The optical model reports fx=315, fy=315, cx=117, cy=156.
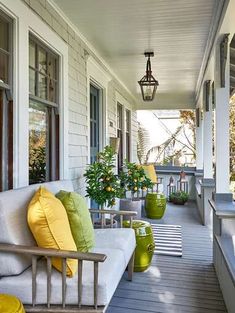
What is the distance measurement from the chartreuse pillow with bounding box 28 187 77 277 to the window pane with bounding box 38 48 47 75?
159 cm

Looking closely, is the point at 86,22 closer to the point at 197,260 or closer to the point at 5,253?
the point at 5,253

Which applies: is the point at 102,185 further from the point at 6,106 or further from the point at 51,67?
the point at 6,106

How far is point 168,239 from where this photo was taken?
15.0 feet

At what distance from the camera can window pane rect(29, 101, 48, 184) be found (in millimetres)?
2922

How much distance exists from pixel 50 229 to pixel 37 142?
4.36ft

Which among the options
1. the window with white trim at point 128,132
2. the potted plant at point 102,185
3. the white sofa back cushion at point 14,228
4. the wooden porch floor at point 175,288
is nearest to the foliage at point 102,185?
the potted plant at point 102,185

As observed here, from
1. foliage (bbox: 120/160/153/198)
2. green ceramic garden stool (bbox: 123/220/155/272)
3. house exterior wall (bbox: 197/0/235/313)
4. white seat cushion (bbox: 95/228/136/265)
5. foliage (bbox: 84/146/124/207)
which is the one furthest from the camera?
foliage (bbox: 120/160/153/198)

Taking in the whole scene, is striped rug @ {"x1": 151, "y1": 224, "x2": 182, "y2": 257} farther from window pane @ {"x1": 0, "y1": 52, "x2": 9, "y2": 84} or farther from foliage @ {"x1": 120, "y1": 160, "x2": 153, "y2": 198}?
window pane @ {"x1": 0, "y1": 52, "x2": 9, "y2": 84}

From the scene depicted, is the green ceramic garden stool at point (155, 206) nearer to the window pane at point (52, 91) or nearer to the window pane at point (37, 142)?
the window pane at point (37, 142)

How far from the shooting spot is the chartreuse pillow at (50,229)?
6.34 ft

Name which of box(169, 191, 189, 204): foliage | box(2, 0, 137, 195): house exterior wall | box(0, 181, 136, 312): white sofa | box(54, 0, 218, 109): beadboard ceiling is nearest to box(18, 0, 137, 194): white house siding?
box(2, 0, 137, 195): house exterior wall

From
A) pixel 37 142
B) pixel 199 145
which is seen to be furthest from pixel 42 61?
pixel 199 145

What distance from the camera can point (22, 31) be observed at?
260 cm

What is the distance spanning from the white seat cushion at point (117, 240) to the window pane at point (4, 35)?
5.76 ft
